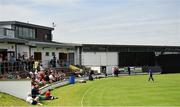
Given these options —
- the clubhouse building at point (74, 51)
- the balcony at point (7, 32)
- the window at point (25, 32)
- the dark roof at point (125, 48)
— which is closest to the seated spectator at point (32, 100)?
the clubhouse building at point (74, 51)

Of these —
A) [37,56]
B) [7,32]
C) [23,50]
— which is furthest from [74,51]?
[23,50]

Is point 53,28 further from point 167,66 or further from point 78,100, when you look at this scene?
point 78,100

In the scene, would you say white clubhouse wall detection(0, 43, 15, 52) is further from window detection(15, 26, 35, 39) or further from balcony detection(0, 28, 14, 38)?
window detection(15, 26, 35, 39)

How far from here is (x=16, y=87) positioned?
97.2 feet

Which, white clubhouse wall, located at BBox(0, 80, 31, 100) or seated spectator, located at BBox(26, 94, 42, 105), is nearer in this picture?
seated spectator, located at BBox(26, 94, 42, 105)

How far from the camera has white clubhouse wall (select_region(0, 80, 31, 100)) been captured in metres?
29.5

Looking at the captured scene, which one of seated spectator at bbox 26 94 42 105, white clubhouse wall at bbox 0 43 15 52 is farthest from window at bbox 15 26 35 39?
seated spectator at bbox 26 94 42 105

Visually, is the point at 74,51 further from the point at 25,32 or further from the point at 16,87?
the point at 16,87

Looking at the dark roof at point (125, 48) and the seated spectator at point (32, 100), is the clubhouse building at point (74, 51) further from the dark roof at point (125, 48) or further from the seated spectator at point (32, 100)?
the seated spectator at point (32, 100)

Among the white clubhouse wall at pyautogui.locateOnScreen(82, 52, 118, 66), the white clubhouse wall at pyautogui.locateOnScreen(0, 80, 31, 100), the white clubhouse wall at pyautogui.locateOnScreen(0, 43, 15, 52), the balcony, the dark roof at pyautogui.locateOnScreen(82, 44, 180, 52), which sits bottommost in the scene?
the white clubhouse wall at pyautogui.locateOnScreen(0, 80, 31, 100)

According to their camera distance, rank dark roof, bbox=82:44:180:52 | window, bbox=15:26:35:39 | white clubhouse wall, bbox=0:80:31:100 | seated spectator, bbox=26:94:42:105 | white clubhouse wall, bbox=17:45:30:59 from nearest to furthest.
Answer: seated spectator, bbox=26:94:42:105 < white clubhouse wall, bbox=0:80:31:100 < white clubhouse wall, bbox=17:45:30:59 < window, bbox=15:26:35:39 < dark roof, bbox=82:44:180:52

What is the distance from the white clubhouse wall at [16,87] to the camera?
2945 cm

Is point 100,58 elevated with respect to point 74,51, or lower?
lower

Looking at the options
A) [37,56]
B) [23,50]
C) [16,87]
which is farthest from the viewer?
[37,56]
